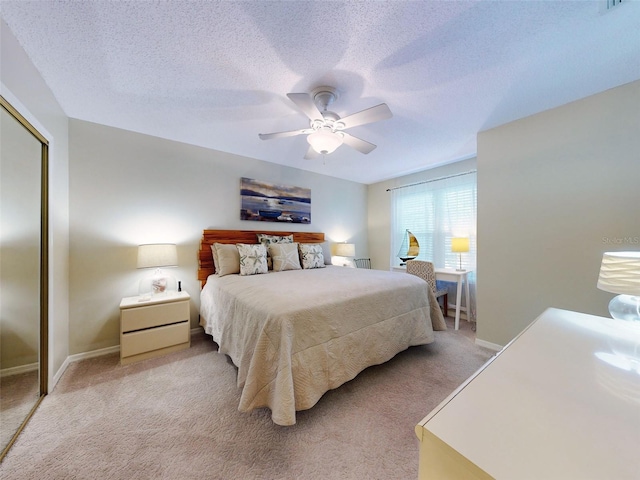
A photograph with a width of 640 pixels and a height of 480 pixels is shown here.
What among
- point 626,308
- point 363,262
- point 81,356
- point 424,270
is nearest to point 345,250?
point 363,262

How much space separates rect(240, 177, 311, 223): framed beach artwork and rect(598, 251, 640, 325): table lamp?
131 inches

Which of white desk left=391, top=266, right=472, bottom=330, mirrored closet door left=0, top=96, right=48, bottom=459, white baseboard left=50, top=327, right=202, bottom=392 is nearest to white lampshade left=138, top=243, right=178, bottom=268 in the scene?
mirrored closet door left=0, top=96, right=48, bottom=459

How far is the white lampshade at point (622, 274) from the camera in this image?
0.97m

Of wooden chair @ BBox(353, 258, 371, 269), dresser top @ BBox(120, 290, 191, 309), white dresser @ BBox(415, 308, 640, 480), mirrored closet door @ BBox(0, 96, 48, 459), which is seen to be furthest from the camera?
wooden chair @ BBox(353, 258, 371, 269)

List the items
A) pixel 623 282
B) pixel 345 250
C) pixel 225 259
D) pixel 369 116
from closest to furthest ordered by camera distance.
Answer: pixel 623 282 < pixel 369 116 < pixel 225 259 < pixel 345 250

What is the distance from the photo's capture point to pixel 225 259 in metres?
2.79

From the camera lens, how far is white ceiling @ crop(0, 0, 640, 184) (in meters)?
1.25

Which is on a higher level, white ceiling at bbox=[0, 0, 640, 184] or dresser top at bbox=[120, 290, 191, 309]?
white ceiling at bbox=[0, 0, 640, 184]

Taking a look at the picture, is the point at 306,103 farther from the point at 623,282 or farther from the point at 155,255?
the point at 155,255

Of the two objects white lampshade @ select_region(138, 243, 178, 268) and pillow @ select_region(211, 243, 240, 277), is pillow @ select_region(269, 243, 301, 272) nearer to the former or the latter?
pillow @ select_region(211, 243, 240, 277)

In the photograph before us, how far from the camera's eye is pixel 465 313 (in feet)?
11.6

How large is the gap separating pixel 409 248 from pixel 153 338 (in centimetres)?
378

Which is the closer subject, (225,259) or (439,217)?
(225,259)

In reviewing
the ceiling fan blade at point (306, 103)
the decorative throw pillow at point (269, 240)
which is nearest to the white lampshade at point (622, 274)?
the ceiling fan blade at point (306, 103)
